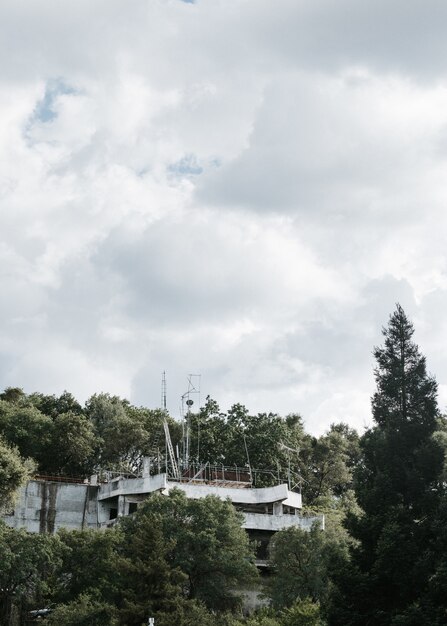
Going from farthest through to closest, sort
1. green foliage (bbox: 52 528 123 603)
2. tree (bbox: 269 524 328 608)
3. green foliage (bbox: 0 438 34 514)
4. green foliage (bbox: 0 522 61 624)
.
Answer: green foliage (bbox: 0 438 34 514)
tree (bbox: 269 524 328 608)
green foliage (bbox: 0 522 61 624)
green foliage (bbox: 52 528 123 603)

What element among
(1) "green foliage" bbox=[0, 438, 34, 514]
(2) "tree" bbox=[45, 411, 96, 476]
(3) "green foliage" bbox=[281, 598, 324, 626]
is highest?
(2) "tree" bbox=[45, 411, 96, 476]

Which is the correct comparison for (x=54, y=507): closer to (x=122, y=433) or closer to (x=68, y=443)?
(x=68, y=443)

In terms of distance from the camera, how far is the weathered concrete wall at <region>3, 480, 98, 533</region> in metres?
62.6

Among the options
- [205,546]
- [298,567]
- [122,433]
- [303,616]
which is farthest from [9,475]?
[303,616]

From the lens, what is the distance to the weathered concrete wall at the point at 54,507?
205ft

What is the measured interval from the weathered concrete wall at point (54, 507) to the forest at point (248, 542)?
1915mm

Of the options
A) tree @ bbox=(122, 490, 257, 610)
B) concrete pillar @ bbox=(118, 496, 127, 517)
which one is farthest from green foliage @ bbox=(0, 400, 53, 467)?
tree @ bbox=(122, 490, 257, 610)

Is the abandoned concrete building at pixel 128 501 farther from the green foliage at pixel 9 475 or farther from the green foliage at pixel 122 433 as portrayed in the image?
the green foliage at pixel 122 433

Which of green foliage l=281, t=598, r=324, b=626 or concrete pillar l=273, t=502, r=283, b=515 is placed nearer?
green foliage l=281, t=598, r=324, b=626

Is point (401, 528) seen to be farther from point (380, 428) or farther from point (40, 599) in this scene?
point (40, 599)

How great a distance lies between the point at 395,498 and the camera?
42344mm

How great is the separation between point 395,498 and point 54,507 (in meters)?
28.9

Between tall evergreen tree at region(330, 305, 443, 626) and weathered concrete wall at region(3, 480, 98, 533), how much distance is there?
1027 inches

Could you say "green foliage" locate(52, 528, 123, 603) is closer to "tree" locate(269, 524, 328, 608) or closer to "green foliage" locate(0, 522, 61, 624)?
"green foliage" locate(0, 522, 61, 624)
